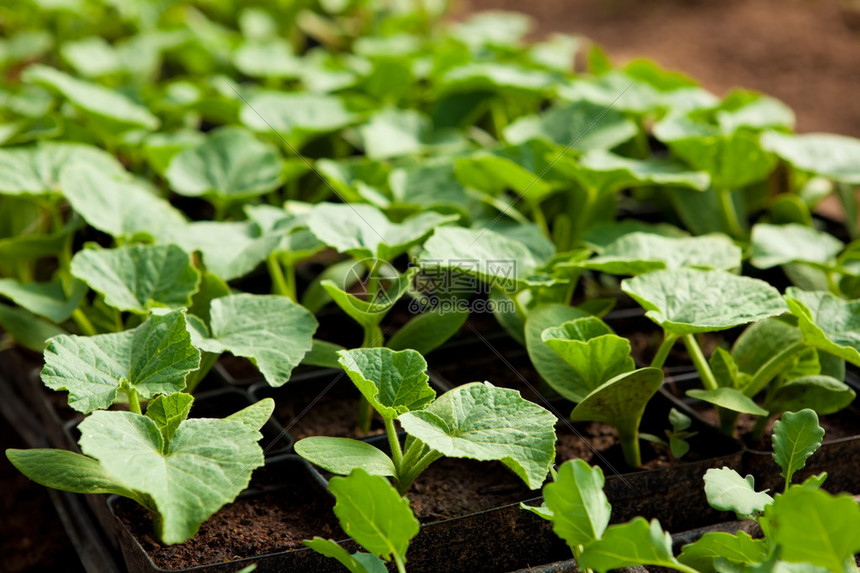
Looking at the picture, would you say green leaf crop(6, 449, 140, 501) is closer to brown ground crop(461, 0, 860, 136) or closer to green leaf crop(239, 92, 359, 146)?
green leaf crop(239, 92, 359, 146)

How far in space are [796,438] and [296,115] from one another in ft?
3.51

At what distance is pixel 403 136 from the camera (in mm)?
1556

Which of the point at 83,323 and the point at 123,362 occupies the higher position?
the point at 123,362

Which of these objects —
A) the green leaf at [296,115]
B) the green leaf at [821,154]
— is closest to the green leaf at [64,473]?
the green leaf at [296,115]

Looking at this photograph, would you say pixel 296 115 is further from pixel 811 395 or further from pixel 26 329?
pixel 811 395

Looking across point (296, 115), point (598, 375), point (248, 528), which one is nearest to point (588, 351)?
point (598, 375)

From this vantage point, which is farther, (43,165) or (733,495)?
(43,165)

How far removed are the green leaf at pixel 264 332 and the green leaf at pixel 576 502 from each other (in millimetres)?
311

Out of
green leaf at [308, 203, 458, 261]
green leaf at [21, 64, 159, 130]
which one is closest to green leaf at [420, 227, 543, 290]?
green leaf at [308, 203, 458, 261]

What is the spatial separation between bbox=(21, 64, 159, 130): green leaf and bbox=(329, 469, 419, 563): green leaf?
102 cm

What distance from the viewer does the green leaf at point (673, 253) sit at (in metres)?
1.03

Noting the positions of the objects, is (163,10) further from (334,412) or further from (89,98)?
(334,412)

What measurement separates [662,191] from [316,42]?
1.39m

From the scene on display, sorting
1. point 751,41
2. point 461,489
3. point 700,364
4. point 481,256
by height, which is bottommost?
point 751,41
